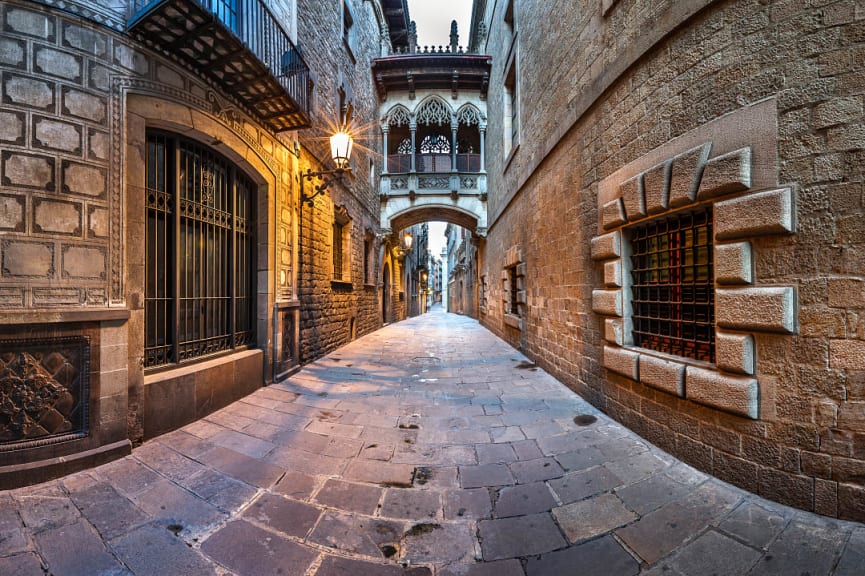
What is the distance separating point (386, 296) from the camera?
659 inches

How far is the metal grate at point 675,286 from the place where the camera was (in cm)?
288

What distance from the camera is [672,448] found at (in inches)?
114

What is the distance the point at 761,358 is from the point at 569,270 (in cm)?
275

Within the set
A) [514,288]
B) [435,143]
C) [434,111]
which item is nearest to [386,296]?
[435,143]

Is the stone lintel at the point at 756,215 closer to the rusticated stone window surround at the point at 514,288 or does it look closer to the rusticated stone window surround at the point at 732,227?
the rusticated stone window surround at the point at 732,227

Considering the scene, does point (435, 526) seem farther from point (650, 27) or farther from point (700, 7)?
point (650, 27)

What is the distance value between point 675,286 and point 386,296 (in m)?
14.4

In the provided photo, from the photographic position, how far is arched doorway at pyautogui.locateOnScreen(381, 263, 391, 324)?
16.2 metres

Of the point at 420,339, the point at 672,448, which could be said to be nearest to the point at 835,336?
the point at 672,448

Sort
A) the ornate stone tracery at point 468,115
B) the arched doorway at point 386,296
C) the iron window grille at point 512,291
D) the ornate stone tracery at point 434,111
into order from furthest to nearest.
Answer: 1. the arched doorway at point 386,296
2. the ornate stone tracery at point 434,111
3. the ornate stone tracery at point 468,115
4. the iron window grille at point 512,291

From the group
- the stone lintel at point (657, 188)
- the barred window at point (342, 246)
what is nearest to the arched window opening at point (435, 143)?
the barred window at point (342, 246)

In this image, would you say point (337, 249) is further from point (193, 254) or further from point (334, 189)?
point (193, 254)

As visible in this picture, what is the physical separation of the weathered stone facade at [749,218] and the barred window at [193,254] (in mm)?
4985

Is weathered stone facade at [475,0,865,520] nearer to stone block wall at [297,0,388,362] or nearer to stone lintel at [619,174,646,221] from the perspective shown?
stone lintel at [619,174,646,221]
